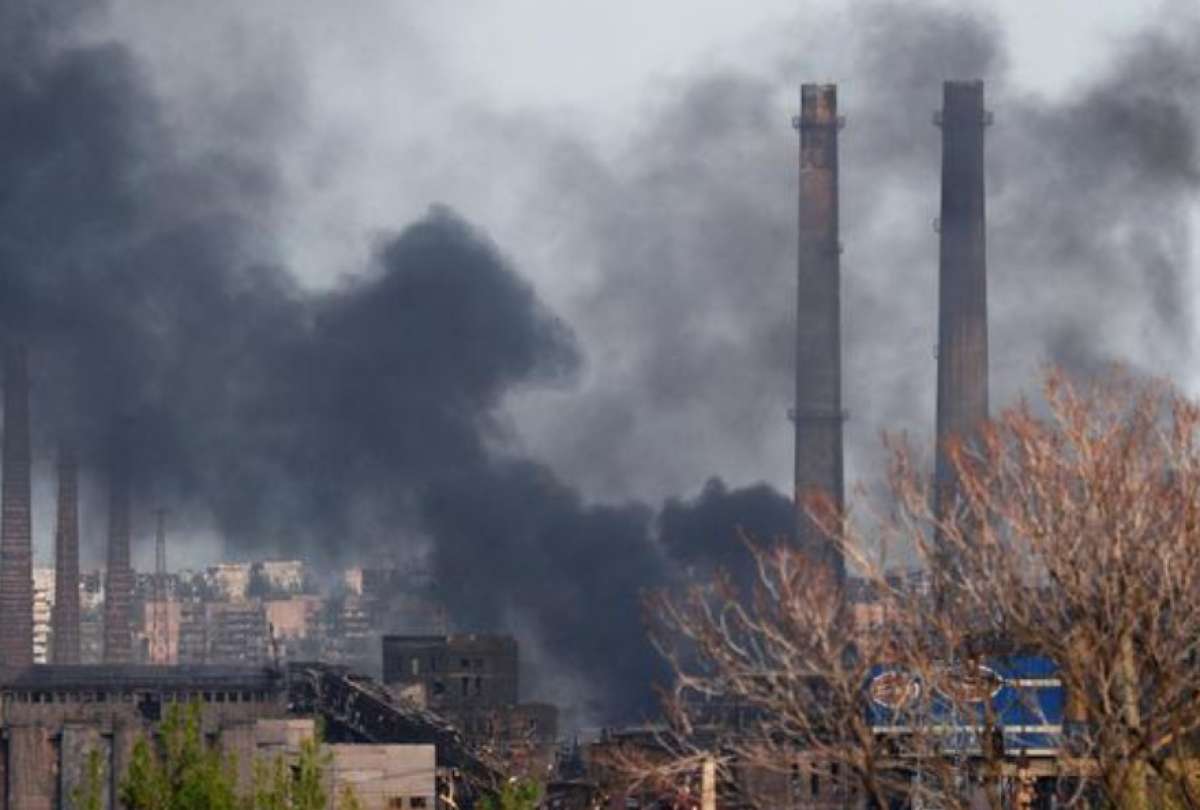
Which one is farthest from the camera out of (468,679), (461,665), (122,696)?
(461,665)

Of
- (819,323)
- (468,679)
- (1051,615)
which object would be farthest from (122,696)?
(1051,615)

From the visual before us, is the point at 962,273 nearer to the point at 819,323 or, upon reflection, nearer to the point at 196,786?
the point at 819,323

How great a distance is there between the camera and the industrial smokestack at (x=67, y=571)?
129250 millimetres

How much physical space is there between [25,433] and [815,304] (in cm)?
2693

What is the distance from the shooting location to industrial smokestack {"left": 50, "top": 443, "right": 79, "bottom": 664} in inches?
5089

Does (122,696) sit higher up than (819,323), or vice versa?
(819,323)

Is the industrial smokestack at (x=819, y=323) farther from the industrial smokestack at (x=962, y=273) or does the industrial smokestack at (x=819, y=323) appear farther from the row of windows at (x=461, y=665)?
the row of windows at (x=461, y=665)

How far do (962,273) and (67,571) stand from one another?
35035mm

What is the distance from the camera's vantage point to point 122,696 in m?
78.9

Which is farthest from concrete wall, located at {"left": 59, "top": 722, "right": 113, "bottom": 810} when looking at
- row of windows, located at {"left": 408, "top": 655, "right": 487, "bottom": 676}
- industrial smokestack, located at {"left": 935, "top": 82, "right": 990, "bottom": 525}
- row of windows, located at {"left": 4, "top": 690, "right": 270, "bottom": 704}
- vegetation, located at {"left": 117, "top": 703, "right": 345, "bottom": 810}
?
industrial smokestack, located at {"left": 935, "top": 82, "right": 990, "bottom": 525}

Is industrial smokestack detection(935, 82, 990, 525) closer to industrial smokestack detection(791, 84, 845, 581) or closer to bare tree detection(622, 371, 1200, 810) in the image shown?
industrial smokestack detection(791, 84, 845, 581)

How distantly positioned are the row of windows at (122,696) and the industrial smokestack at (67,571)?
48561 millimetres

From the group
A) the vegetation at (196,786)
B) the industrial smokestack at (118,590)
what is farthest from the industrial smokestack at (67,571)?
the vegetation at (196,786)

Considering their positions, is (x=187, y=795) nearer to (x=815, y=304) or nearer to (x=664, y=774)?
(x=664, y=774)
